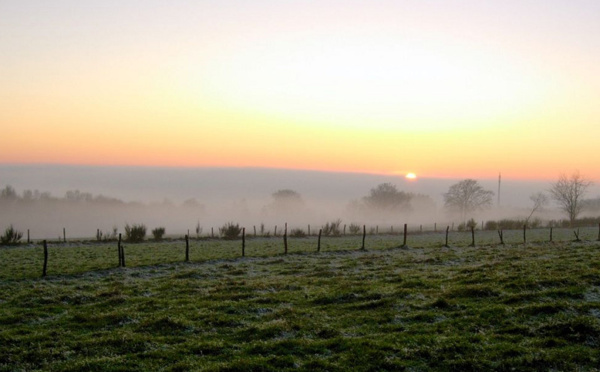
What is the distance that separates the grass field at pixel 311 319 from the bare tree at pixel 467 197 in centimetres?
12592

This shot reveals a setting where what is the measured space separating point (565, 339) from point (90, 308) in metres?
15.9

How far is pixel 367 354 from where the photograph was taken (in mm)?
11258

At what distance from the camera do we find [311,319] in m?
15.1

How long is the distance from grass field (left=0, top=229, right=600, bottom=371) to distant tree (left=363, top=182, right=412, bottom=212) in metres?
136

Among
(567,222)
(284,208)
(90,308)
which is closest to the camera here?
(90,308)

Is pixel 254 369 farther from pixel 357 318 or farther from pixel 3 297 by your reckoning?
pixel 3 297

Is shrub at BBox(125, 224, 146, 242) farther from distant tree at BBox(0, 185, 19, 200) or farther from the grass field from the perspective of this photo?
distant tree at BBox(0, 185, 19, 200)

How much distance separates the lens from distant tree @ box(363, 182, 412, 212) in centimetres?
16250

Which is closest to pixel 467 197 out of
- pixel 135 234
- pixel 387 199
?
pixel 387 199

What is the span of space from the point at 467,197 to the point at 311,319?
143025 millimetres

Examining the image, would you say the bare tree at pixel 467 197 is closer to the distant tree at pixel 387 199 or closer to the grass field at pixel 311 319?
the distant tree at pixel 387 199

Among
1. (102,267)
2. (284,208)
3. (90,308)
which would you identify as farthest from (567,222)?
(284,208)

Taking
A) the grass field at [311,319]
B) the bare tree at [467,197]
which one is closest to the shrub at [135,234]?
the grass field at [311,319]

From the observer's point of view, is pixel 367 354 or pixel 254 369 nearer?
pixel 254 369
